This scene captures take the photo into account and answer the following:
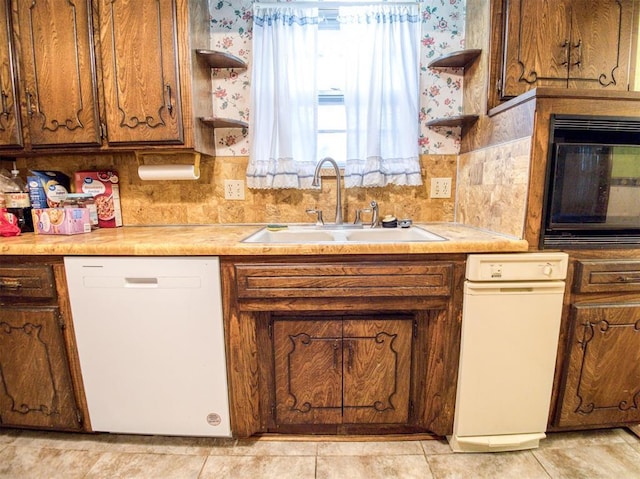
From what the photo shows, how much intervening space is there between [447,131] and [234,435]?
73.9 inches

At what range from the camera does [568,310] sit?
1.24 m

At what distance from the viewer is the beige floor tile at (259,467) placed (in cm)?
122

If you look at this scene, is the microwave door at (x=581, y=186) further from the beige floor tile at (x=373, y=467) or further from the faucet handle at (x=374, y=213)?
the beige floor tile at (x=373, y=467)

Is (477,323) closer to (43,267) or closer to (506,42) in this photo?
(506,42)

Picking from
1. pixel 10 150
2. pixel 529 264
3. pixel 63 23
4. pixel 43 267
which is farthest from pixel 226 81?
pixel 529 264

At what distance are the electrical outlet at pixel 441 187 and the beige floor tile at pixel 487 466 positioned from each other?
1.27 meters

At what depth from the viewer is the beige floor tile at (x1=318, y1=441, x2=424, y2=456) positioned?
1.32m

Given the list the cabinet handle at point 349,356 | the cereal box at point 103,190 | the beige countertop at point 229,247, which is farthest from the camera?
the cereal box at point 103,190

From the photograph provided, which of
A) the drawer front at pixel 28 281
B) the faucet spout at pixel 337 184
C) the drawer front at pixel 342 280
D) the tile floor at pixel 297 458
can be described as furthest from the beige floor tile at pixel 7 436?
the faucet spout at pixel 337 184

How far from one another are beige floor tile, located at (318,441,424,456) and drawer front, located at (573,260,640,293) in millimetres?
953

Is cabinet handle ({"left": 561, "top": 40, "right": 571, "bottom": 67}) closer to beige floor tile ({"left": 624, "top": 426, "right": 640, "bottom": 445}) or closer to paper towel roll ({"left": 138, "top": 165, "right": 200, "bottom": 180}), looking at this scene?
beige floor tile ({"left": 624, "top": 426, "right": 640, "bottom": 445})

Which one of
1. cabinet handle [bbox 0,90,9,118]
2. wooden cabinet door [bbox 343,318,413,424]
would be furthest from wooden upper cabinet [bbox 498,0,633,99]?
cabinet handle [bbox 0,90,9,118]

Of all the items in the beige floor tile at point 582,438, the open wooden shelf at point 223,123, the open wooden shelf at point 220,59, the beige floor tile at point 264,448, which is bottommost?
the beige floor tile at point 264,448

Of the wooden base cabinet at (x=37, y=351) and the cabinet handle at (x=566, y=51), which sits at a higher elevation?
the cabinet handle at (x=566, y=51)
